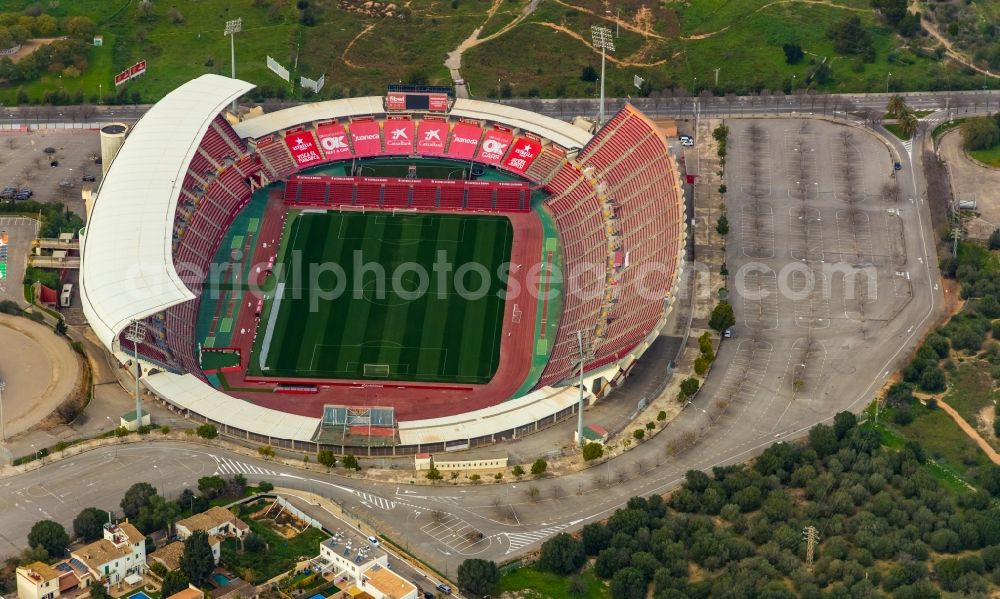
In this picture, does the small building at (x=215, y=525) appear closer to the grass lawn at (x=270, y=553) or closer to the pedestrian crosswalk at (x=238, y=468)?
the grass lawn at (x=270, y=553)

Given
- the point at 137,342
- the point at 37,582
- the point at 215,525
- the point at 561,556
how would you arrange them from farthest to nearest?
the point at 137,342 < the point at 215,525 < the point at 561,556 < the point at 37,582

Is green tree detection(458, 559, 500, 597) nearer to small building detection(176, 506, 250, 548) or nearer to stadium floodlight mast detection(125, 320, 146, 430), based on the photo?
small building detection(176, 506, 250, 548)

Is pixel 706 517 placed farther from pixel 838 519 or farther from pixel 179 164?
pixel 179 164

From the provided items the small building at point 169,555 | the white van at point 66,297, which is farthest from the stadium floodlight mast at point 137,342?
the small building at point 169,555

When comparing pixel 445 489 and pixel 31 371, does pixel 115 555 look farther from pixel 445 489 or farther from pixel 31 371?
A: pixel 31 371

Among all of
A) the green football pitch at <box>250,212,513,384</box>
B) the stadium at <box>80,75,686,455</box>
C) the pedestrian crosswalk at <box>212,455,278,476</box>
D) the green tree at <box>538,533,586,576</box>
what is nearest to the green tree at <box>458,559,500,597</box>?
the green tree at <box>538,533,586,576</box>

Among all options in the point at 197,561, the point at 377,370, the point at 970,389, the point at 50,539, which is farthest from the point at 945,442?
the point at 50,539

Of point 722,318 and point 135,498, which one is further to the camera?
point 722,318
